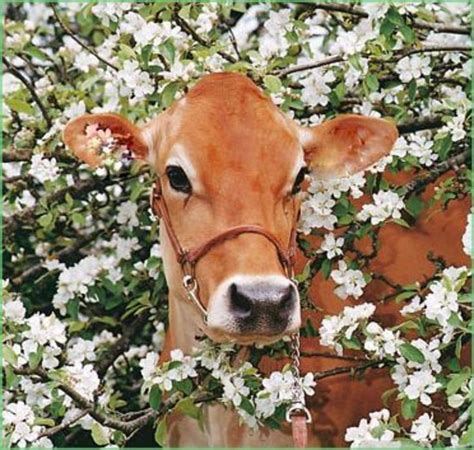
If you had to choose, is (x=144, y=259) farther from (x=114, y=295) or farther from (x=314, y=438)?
(x=314, y=438)

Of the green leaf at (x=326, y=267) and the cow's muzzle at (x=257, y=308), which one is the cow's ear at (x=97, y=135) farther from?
the cow's muzzle at (x=257, y=308)

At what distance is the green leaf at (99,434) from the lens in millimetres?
3367

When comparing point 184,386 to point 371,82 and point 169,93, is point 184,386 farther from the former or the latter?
point 371,82

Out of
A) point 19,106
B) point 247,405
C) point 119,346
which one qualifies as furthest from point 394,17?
point 119,346

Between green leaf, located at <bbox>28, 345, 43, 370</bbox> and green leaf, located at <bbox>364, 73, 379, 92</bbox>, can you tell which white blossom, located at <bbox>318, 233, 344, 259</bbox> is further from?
green leaf, located at <bbox>28, 345, 43, 370</bbox>

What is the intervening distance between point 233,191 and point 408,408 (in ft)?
2.48

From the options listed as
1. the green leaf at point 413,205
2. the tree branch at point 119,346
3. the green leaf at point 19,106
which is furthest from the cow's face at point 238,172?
the tree branch at point 119,346

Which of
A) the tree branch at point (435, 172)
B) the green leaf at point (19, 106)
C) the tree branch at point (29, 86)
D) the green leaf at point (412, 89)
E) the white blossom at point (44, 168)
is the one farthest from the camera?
the tree branch at point (29, 86)

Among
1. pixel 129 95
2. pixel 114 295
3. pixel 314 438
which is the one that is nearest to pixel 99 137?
pixel 129 95

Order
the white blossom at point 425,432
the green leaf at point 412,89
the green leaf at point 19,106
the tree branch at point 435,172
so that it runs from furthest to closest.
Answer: the green leaf at point 19,106 → the green leaf at point 412,89 → the tree branch at point 435,172 → the white blossom at point 425,432

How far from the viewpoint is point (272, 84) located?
377 cm

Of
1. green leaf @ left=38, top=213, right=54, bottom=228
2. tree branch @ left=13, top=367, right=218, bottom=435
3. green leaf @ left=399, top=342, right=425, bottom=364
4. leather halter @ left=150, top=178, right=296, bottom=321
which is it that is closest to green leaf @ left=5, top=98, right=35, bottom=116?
green leaf @ left=38, top=213, right=54, bottom=228

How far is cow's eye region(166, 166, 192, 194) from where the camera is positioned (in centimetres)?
346

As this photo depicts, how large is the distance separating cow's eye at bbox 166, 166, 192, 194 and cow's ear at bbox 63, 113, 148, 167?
0.84 ft
